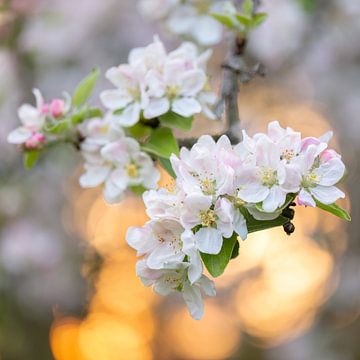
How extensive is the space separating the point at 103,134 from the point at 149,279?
1.35 feet

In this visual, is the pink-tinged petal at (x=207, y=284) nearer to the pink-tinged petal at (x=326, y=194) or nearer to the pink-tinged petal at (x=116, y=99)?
the pink-tinged petal at (x=326, y=194)

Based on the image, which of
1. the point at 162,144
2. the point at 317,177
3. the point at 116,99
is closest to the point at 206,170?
the point at 317,177

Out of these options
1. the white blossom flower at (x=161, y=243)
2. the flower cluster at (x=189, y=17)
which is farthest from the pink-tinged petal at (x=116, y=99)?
the flower cluster at (x=189, y=17)

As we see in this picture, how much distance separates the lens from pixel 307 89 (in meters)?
4.46

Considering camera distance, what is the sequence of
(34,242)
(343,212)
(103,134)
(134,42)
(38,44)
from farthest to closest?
(134,42) < (34,242) < (38,44) < (103,134) < (343,212)

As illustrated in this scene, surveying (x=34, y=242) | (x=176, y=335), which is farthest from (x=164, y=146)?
(x=176, y=335)

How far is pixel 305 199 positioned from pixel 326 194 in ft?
0.15

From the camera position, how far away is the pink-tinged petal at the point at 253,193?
0.94 metres

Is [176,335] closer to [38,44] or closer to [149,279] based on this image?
[38,44]

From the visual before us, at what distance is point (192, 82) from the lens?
1.30 meters

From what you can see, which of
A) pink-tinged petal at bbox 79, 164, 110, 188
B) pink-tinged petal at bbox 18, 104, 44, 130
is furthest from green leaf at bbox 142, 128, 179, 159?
pink-tinged petal at bbox 18, 104, 44, 130

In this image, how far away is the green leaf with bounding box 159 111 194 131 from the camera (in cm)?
127

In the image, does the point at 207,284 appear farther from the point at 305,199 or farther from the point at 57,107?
the point at 57,107

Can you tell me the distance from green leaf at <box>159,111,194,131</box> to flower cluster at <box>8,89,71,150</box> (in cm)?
22
